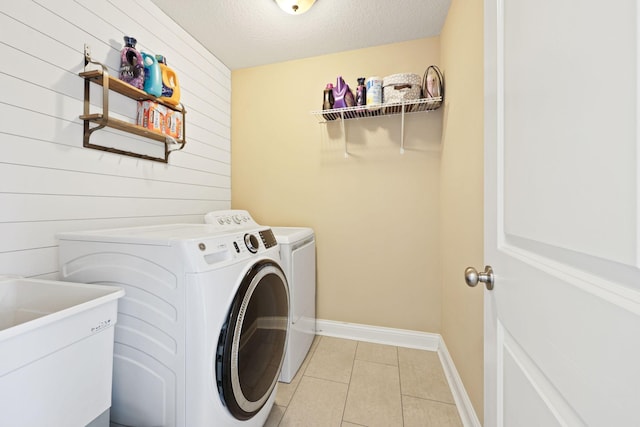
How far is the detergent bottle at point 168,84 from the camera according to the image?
1.62m

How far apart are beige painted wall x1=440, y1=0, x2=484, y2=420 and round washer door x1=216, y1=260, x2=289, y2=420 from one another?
969mm

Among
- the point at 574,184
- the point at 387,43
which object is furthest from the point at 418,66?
the point at 574,184

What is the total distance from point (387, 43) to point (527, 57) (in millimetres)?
1896

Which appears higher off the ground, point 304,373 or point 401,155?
point 401,155

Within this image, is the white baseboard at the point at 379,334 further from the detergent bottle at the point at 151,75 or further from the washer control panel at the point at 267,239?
the detergent bottle at the point at 151,75

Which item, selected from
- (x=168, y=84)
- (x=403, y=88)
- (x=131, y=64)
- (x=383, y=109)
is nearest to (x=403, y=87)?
(x=403, y=88)

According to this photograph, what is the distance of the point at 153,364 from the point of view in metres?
0.97

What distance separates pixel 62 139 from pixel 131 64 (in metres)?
0.57

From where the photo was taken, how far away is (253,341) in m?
1.17

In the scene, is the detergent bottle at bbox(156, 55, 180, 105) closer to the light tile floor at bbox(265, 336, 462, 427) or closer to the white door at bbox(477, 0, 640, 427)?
the white door at bbox(477, 0, 640, 427)

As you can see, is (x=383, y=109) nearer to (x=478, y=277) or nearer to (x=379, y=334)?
(x=478, y=277)

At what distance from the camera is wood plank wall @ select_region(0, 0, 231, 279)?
3.49 feet

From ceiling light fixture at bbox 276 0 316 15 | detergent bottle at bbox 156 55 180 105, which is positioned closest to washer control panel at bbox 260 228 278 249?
detergent bottle at bbox 156 55 180 105

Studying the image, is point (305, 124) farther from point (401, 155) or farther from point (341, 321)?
point (341, 321)
